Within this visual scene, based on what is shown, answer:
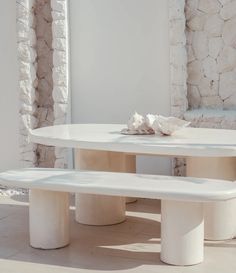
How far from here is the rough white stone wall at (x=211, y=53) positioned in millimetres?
4730

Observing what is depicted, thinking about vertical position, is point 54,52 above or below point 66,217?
above

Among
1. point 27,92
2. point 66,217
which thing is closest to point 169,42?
point 27,92

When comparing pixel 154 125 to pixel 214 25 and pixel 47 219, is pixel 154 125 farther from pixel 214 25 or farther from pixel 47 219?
pixel 214 25

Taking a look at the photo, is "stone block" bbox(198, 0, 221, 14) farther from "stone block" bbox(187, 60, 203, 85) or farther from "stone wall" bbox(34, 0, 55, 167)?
"stone wall" bbox(34, 0, 55, 167)

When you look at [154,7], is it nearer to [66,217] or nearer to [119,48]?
[119,48]

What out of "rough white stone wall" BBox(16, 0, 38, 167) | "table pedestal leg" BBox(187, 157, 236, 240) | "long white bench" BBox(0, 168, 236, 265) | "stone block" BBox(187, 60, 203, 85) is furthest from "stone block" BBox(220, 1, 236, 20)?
"long white bench" BBox(0, 168, 236, 265)

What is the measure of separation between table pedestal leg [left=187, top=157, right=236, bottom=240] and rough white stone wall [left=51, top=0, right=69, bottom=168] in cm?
181

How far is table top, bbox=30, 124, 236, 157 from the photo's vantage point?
3.24m

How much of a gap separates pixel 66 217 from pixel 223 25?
96.6 inches

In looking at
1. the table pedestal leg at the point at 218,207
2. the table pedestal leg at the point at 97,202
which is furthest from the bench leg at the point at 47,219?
the table pedestal leg at the point at 218,207

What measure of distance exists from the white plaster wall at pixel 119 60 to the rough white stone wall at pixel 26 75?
41 centimetres

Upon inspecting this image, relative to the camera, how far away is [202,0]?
4805mm

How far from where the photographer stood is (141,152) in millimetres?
3363

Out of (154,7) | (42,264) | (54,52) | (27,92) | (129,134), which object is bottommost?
(42,264)
